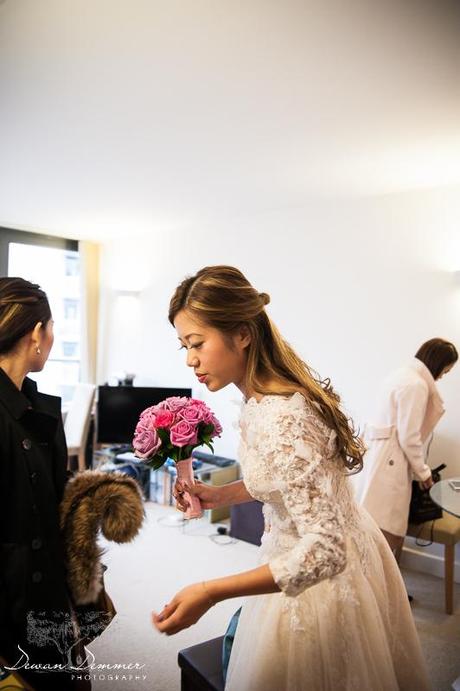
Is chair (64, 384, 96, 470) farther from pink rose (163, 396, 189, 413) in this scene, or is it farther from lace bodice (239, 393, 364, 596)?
lace bodice (239, 393, 364, 596)

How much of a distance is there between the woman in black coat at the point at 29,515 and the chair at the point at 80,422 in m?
3.58

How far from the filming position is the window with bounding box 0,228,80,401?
5.55 metres

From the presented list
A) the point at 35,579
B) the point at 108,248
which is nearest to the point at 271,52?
the point at 35,579

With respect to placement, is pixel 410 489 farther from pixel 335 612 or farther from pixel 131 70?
pixel 131 70

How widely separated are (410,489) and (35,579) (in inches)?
89.3

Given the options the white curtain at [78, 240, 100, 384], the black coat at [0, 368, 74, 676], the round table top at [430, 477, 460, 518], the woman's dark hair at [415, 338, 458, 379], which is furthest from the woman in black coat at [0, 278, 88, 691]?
the white curtain at [78, 240, 100, 384]

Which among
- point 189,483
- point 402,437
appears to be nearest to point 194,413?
point 189,483

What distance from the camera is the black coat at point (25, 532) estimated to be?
1.21 m

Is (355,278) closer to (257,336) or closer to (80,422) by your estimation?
(257,336)

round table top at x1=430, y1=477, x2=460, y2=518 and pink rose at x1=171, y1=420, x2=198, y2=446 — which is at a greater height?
pink rose at x1=171, y1=420, x2=198, y2=446

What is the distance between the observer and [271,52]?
6.14 ft

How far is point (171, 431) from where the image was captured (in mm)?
1297

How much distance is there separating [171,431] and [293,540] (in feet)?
1.39

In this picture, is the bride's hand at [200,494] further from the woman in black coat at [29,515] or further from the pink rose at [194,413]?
the woman in black coat at [29,515]
